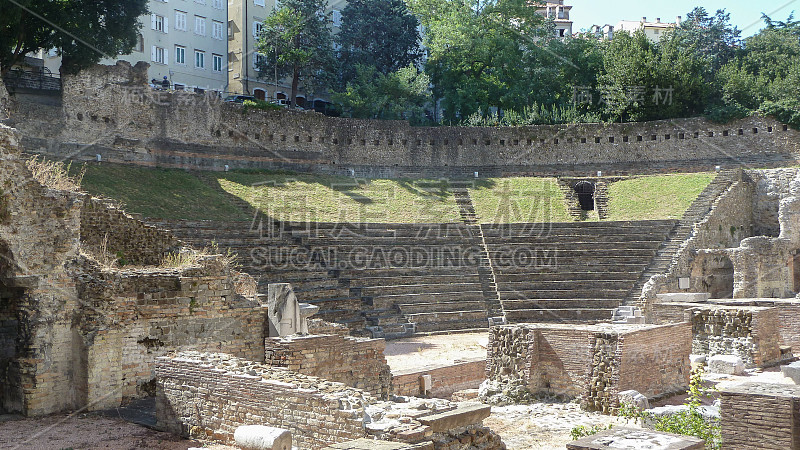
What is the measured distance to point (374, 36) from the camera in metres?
40.7

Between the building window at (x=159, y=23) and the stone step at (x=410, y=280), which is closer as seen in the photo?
the stone step at (x=410, y=280)

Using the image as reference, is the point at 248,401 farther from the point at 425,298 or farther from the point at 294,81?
the point at 294,81

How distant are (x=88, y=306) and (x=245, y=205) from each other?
47.7 feet

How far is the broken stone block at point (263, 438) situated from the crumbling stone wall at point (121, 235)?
22.1ft

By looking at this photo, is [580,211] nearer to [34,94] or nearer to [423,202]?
[423,202]

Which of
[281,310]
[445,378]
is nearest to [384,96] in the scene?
[445,378]

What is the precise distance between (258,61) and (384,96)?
7.87 metres

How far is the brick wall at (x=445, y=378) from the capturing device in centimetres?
1329

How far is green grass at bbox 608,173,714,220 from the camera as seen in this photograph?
26781 mm

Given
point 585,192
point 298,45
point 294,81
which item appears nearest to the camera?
point 585,192

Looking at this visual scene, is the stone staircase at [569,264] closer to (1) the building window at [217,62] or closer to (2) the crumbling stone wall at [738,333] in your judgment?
(2) the crumbling stone wall at [738,333]

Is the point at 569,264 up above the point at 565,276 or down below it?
above

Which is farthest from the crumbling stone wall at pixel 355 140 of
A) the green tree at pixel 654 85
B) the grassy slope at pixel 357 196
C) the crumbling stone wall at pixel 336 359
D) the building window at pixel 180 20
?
the crumbling stone wall at pixel 336 359

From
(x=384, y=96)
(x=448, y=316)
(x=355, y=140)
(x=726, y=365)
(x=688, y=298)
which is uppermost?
(x=384, y=96)
